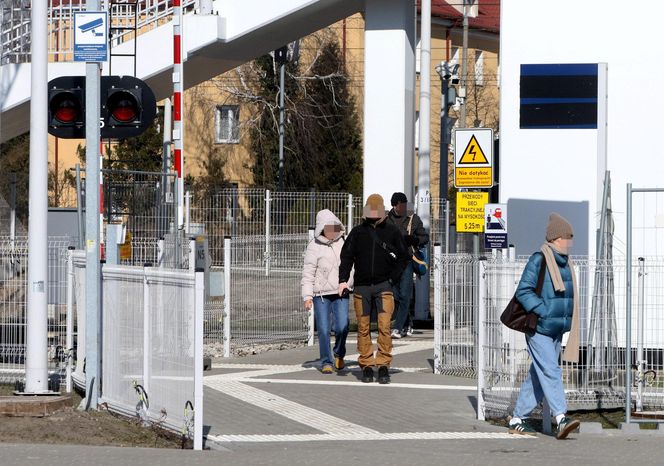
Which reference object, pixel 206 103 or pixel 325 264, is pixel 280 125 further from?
pixel 325 264

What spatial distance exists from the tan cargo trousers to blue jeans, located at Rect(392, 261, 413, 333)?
163 inches

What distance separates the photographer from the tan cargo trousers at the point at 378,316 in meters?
13.6

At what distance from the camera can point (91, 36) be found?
11.5 metres

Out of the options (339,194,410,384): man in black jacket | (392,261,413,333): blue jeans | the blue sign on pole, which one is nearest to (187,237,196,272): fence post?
(339,194,410,384): man in black jacket

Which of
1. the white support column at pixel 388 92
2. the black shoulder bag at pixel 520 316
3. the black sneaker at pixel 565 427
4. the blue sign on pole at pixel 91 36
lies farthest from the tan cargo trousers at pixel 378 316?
the white support column at pixel 388 92

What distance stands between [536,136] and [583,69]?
92 centimetres

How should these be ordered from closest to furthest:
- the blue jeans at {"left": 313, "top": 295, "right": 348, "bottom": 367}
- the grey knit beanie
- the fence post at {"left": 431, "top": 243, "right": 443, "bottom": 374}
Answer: the grey knit beanie, the fence post at {"left": 431, "top": 243, "right": 443, "bottom": 374}, the blue jeans at {"left": 313, "top": 295, "right": 348, "bottom": 367}

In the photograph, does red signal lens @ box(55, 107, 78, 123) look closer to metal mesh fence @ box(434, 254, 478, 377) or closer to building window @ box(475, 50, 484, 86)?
metal mesh fence @ box(434, 254, 478, 377)

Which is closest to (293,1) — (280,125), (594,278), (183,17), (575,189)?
(183,17)

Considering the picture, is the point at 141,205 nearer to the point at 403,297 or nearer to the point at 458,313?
the point at 403,297

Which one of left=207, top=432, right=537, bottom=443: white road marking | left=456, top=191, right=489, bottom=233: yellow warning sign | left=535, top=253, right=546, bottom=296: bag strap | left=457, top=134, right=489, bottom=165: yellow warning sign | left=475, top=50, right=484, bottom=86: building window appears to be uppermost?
left=475, top=50, right=484, bottom=86: building window

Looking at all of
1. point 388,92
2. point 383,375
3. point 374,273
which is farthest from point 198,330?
point 388,92

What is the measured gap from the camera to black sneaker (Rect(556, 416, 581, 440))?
34.2ft

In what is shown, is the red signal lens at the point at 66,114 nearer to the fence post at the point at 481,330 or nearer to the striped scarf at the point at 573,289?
the fence post at the point at 481,330
